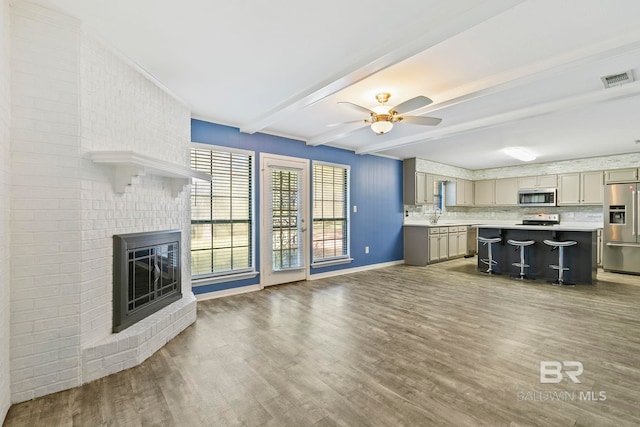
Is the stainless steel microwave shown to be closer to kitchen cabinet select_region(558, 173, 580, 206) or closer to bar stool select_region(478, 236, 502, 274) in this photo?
kitchen cabinet select_region(558, 173, 580, 206)

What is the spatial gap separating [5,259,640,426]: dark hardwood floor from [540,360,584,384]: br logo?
37 mm

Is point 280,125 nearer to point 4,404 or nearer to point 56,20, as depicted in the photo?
point 56,20

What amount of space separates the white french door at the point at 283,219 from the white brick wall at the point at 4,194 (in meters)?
3.01

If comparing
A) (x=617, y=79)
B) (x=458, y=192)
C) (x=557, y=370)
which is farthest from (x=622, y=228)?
(x=557, y=370)

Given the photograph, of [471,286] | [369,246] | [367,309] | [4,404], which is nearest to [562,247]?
[471,286]

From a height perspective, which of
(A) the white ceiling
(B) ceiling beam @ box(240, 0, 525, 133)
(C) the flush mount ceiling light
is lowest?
(C) the flush mount ceiling light

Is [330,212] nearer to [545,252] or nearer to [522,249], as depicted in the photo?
[522,249]

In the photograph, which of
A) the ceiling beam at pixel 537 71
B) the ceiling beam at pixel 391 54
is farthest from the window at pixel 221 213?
the ceiling beam at pixel 537 71

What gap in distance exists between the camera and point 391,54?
2375 mm

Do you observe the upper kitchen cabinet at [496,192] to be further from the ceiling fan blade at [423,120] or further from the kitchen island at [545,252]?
the ceiling fan blade at [423,120]

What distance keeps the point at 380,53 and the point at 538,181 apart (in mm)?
7303

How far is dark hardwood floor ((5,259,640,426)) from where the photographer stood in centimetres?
181

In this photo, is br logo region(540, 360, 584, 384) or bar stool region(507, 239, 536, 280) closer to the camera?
br logo region(540, 360, 584, 384)

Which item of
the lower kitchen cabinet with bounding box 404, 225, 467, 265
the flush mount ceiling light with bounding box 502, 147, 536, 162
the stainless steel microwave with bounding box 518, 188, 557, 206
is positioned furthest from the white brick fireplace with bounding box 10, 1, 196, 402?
the stainless steel microwave with bounding box 518, 188, 557, 206
